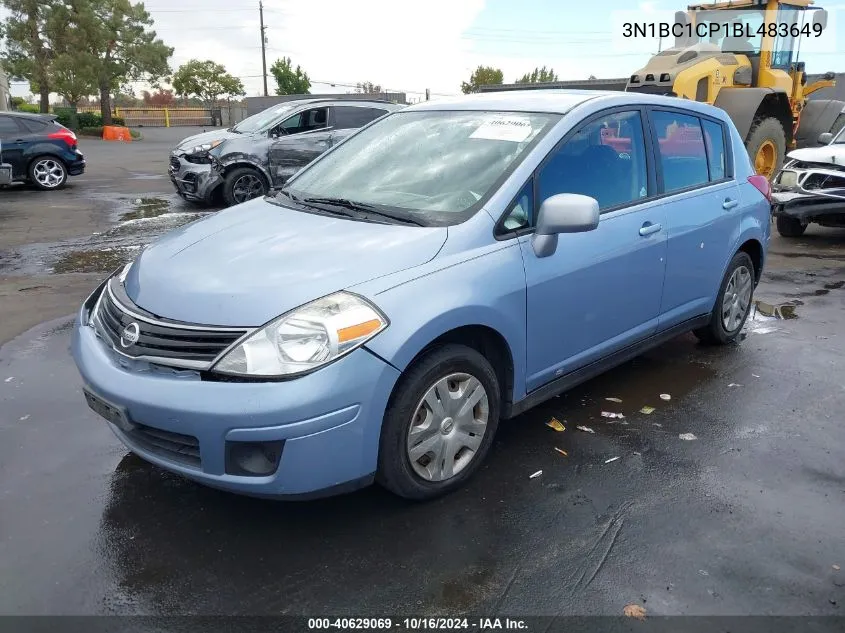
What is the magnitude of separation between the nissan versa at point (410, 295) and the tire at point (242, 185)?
7.43 m

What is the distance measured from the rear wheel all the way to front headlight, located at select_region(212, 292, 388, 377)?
45.8 feet

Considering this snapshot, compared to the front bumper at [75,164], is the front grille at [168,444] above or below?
below

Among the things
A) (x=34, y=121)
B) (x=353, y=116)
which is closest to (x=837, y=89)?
(x=353, y=116)

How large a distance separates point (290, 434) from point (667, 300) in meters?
2.67

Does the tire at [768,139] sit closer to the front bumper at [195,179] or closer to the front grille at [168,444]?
the front bumper at [195,179]

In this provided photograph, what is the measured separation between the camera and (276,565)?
2734mm

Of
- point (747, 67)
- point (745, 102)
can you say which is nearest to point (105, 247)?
point (745, 102)

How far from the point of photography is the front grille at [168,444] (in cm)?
267

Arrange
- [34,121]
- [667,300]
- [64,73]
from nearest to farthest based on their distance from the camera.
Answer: [667,300], [34,121], [64,73]

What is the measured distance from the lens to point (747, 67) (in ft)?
39.2

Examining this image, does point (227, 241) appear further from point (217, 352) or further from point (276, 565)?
point (276, 565)

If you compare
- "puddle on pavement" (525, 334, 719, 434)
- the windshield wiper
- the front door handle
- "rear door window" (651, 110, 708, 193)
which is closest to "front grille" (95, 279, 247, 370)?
the windshield wiper

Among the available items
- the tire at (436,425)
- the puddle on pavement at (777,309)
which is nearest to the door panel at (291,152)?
the puddle on pavement at (777,309)

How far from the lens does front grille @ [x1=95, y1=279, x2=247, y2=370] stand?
8.73ft
